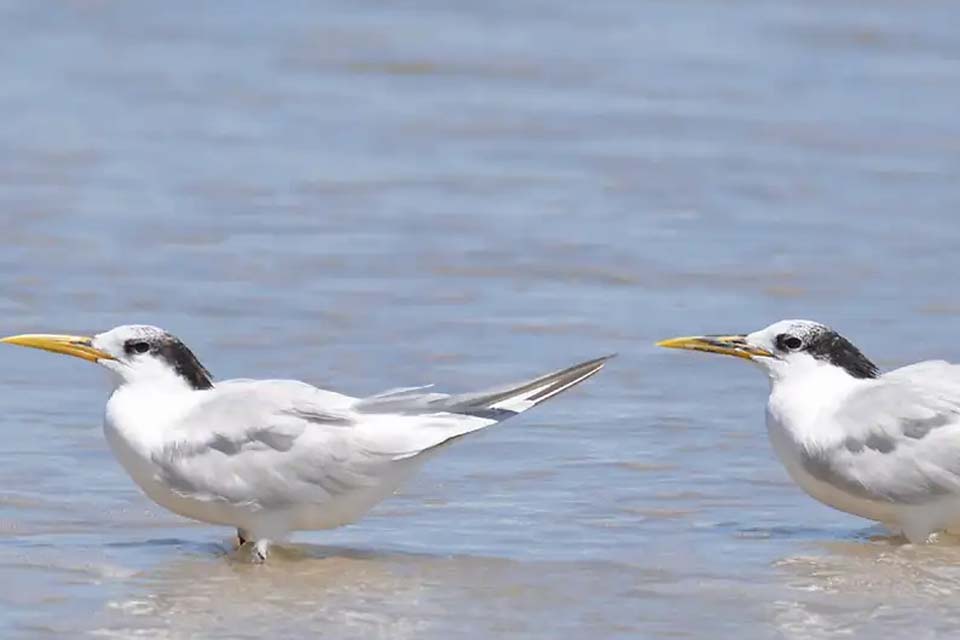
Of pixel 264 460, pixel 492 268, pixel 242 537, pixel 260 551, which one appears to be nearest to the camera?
pixel 264 460

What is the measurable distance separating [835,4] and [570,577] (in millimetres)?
Result: 9922

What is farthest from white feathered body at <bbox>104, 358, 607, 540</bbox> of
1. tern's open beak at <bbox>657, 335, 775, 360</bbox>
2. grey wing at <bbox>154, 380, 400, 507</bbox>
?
tern's open beak at <bbox>657, 335, 775, 360</bbox>

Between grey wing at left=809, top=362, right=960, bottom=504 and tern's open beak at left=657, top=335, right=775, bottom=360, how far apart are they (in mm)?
404

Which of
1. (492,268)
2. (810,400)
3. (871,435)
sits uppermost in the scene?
(492,268)

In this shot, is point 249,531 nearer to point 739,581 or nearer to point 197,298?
point 739,581

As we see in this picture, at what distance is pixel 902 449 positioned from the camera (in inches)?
281

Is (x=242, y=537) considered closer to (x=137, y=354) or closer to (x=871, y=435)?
(x=137, y=354)

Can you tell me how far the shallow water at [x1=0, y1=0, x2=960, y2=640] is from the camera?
262 inches

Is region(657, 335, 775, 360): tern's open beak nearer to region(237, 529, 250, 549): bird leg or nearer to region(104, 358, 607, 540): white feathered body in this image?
region(104, 358, 607, 540): white feathered body

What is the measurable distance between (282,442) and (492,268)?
3.72 m

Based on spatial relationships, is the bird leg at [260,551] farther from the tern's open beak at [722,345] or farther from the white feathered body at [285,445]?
the tern's open beak at [722,345]

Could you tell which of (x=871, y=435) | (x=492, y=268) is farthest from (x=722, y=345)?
(x=492, y=268)

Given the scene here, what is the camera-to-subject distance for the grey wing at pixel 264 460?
6.88m

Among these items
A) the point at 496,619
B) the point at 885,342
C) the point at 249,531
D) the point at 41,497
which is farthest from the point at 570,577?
the point at 885,342
